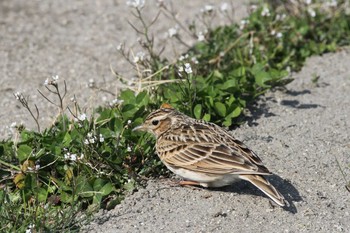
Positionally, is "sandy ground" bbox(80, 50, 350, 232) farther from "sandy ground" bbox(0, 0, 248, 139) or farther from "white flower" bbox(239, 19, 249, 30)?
"sandy ground" bbox(0, 0, 248, 139)

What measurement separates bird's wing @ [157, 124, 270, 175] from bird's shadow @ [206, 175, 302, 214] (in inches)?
16.1

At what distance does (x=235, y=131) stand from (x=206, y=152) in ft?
4.53

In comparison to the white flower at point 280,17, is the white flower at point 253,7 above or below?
above

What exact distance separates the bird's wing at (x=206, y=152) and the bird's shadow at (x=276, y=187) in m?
0.41

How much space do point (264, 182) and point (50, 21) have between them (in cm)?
675

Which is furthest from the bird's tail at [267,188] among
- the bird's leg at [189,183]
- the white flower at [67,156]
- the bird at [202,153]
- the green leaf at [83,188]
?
the white flower at [67,156]

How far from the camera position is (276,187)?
7.42 meters

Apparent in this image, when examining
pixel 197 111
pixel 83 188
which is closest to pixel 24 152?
pixel 83 188

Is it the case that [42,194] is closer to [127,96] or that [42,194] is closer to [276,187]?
[127,96]

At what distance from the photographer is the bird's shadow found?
7223 mm

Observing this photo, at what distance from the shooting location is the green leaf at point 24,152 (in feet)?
24.9

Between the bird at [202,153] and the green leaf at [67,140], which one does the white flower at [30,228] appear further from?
the bird at [202,153]

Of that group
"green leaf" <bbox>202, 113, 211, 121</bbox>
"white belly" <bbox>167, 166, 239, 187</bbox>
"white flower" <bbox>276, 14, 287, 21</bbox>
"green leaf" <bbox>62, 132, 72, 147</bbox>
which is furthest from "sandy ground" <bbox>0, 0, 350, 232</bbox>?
"green leaf" <bbox>62, 132, 72, 147</bbox>

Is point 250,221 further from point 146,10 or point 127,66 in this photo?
point 146,10
